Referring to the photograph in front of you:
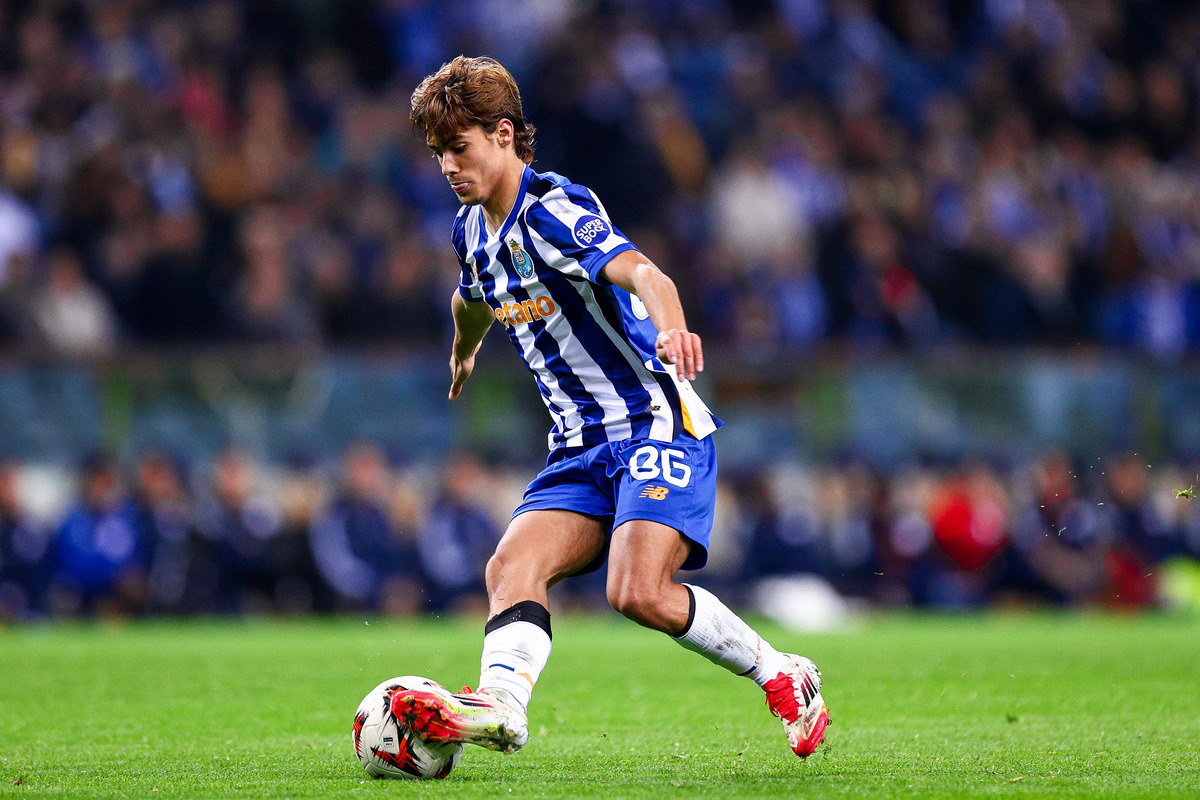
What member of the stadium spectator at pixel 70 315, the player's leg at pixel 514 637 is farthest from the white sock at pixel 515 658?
the stadium spectator at pixel 70 315

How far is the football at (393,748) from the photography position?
4324mm

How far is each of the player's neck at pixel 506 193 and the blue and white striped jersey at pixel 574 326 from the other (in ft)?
0.09

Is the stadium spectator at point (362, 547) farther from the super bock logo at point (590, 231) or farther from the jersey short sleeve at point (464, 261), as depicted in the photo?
the super bock logo at point (590, 231)

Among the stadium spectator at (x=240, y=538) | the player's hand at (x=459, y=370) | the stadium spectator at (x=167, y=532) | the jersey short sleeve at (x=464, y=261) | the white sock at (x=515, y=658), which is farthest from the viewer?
the stadium spectator at (x=240, y=538)

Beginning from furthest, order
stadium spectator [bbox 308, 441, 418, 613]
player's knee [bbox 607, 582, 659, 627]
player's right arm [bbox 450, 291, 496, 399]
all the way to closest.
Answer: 1. stadium spectator [bbox 308, 441, 418, 613]
2. player's right arm [bbox 450, 291, 496, 399]
3. player's knee [bbox 607, 582, 659, 627]

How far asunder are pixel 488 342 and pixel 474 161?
33.2 ft

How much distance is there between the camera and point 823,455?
14883 mm

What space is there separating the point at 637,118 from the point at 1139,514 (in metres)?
6.71

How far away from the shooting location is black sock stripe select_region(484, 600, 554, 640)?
4.57m

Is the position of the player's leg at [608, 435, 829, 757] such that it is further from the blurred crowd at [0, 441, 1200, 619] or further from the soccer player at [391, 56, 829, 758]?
the blurred crowd at [0, 441, 1200, 619]

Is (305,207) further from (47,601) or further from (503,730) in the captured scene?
(503,730)

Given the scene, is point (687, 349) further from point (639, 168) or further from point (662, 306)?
point (639, 168)

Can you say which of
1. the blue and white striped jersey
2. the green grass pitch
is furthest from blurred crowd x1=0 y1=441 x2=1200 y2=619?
A: the blue and white striped jersey

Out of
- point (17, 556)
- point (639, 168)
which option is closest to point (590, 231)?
point (17, 556)
